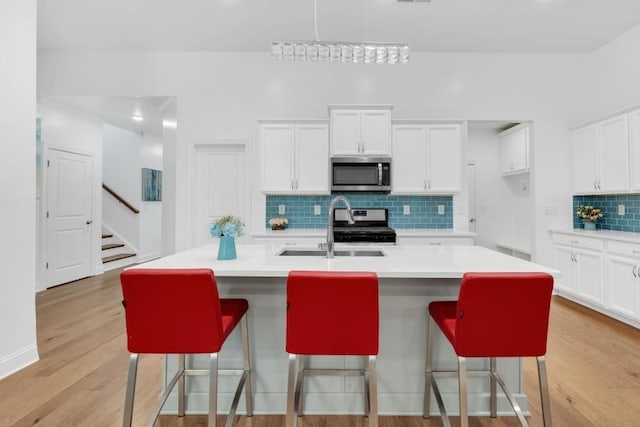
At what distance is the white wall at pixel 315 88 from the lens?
170 inches

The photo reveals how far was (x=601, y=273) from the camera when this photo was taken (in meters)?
3.48

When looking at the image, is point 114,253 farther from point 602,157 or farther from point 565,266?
point 602,157

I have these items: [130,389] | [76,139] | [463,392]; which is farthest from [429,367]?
[76,139]

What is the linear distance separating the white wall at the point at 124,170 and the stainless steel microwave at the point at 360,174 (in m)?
5.15

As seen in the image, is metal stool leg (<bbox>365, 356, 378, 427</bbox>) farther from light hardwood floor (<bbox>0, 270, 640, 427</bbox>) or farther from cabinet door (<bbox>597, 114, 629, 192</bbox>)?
cabinet door (<bbox>597, 114, 629, 192</bbox>)

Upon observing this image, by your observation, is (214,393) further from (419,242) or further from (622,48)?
(622,48)

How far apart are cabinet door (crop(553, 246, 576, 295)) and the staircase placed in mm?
7203

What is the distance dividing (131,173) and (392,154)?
588cm

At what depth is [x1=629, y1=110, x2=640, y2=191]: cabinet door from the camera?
3.36 metres

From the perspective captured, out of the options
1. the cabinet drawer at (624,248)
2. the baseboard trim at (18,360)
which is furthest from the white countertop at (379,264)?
the cabinet drawer at (624,248)

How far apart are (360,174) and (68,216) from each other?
469 cm

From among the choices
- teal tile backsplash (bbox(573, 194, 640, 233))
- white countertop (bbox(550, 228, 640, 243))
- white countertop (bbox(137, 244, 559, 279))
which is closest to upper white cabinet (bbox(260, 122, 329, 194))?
white countertop (bbox(137, 244, 559, 279))

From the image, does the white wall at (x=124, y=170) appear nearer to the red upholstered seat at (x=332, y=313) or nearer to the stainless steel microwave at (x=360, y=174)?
the stainless steel microwave at (x=360, y=174)

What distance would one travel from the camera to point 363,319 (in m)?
1.40
